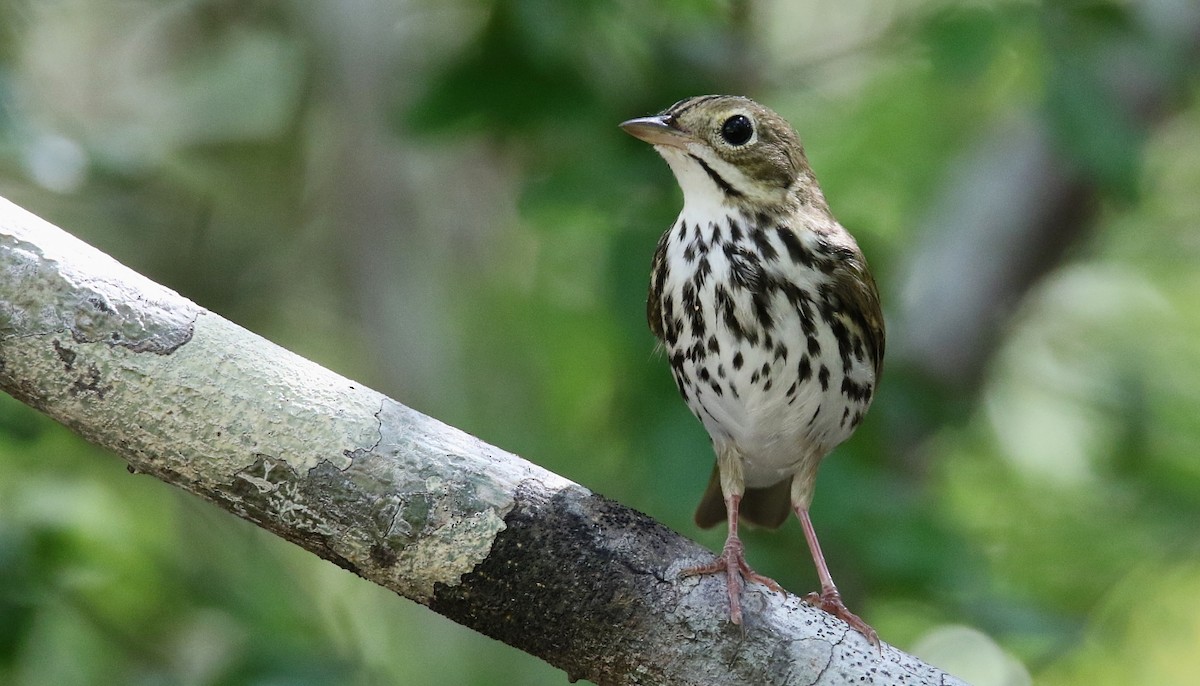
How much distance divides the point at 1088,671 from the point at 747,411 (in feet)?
11.1

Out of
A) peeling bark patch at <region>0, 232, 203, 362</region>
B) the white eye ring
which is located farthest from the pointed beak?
peeling bark patch at <region>0, 232, 203, 362</region>

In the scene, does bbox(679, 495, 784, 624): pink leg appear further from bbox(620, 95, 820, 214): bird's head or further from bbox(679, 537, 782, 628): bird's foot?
bbox(620, 95, 820, 214): bird's head

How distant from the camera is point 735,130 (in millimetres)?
4086

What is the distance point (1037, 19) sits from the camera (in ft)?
14.6

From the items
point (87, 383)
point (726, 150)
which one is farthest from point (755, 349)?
point (87, 383)

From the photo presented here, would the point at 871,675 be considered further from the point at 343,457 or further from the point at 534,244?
the point at 534,244

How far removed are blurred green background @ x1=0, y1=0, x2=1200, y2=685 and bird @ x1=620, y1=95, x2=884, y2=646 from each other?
149 mm

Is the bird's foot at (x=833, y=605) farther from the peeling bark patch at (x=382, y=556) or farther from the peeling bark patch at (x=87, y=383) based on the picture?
the peeling bark patch at (x=87, y=383)

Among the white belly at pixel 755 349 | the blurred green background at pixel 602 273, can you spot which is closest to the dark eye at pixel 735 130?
the white belly at pixel 755 349

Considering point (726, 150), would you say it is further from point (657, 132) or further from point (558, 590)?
point (558, 590)

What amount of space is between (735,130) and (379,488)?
1915 millimetres

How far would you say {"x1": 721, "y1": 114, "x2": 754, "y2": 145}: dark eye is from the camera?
4.08 m

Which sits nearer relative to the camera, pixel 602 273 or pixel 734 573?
pixel 734 573

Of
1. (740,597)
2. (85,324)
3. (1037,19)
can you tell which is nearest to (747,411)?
(740,597)
